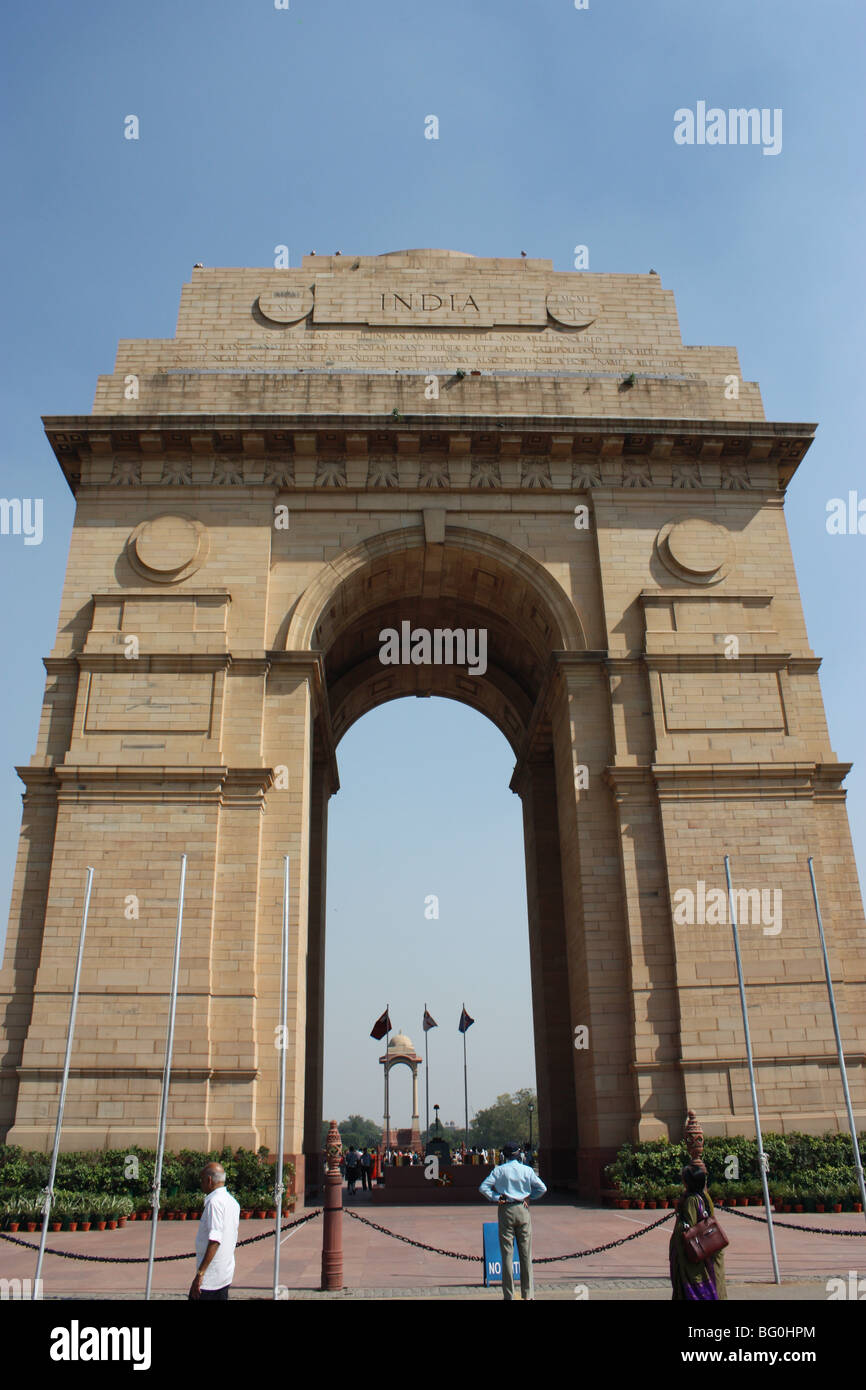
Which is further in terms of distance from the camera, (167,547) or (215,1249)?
(167,547)

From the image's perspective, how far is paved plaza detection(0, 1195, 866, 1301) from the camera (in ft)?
33.1

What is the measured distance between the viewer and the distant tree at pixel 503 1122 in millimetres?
123562

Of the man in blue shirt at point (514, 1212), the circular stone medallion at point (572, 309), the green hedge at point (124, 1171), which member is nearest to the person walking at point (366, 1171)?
the green hedge at point (124, 1171)

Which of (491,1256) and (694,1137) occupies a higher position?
(694,1137)

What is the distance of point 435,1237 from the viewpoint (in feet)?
46.6

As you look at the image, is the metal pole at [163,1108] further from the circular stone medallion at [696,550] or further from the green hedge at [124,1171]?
the circular stone medallion at [696,550]

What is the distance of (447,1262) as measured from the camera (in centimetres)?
1219

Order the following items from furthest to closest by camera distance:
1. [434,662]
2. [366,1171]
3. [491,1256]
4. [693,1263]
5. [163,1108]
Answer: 1. [366,1171]
2. [434,662]
3. [163,1108]
4. [491,1256]
5. [693,1263]

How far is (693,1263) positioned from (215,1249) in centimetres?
332

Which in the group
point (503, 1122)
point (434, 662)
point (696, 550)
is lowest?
point (503, 1122)

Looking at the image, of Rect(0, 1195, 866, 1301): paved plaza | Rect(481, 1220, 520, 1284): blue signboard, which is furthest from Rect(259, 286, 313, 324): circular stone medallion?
Rect(481, 1220, 520, 1284): blue signboard

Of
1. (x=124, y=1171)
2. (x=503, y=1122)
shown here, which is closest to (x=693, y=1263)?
(x=124, y=1171)

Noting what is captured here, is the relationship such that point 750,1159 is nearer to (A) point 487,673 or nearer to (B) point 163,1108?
(B) point 163,1108
